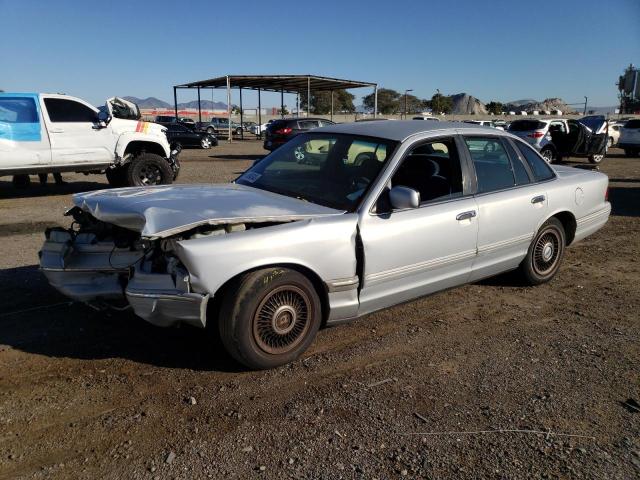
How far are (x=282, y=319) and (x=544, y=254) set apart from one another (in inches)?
115

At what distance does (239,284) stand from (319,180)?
4.23 feet

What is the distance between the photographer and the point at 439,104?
72.1 meters

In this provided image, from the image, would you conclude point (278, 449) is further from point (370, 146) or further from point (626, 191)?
point (626, 191)

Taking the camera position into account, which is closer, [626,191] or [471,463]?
[471,463]

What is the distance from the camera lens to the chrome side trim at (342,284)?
11.1 feet

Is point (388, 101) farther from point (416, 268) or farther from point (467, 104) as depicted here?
point (416, 268)

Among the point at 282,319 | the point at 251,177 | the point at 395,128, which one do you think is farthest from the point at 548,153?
the point at 282,319

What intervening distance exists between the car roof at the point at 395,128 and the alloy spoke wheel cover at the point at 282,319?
4.85 ft

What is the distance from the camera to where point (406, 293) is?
383 cm

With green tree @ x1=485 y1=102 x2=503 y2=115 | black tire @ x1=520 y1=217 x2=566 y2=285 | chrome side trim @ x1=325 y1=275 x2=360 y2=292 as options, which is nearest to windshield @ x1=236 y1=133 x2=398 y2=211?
chrome side trim @ x1=325 y1=275 x2=360 y2=292

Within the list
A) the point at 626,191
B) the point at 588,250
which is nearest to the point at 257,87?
the point at 626,191

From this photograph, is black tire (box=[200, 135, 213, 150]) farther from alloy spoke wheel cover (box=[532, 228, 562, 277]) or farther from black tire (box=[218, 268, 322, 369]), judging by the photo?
black tire (box=[218, 268, 322, 369])

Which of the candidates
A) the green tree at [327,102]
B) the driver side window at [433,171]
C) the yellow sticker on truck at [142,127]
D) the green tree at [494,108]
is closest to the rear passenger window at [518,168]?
the driver side window at [433,171]

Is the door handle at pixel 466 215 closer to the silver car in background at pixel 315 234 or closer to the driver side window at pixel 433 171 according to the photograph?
the silver car in background at pixel 315 234
